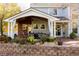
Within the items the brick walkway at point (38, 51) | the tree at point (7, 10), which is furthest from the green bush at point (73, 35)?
the brick walkway at point (38, 51)

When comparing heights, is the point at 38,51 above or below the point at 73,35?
below

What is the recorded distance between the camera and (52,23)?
11.7 metres

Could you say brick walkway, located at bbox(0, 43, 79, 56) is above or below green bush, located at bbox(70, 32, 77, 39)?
below

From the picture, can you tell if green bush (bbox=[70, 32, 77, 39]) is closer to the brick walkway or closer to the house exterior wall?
the house exterior wall

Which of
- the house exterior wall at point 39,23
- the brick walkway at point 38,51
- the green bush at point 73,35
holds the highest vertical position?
the house exterior wall at point 39,23

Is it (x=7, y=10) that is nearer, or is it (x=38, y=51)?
(x=38, y=51)

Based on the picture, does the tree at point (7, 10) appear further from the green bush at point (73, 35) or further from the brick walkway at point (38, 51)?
the brick walkway at point (38, 51)

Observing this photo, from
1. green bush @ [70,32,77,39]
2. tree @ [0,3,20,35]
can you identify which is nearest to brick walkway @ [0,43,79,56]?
green bush @ [70,32,77,39]

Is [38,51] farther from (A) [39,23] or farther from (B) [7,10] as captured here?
(A) [39,23]

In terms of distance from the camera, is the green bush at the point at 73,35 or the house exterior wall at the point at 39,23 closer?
the green bush at the point at 73,35

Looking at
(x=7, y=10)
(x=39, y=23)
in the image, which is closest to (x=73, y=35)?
(x=39, y=23)

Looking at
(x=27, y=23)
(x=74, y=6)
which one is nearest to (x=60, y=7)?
(x=74, y=6)

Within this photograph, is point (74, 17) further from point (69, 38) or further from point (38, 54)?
point (38, 54)

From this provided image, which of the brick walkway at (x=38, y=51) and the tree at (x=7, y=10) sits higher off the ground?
the tree at (x=7, y=10)
